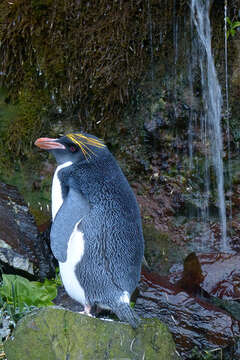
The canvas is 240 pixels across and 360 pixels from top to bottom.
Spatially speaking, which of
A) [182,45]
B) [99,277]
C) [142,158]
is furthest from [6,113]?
[99,277]

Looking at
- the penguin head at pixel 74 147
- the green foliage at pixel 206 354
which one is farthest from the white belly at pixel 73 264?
the green foliage at pixel 206 354

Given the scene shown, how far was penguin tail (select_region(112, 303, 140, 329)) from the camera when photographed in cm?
207

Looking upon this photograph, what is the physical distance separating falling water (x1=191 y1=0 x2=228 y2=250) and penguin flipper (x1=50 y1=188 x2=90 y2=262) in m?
2.28

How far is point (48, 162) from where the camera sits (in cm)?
430

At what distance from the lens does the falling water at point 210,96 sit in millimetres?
4082

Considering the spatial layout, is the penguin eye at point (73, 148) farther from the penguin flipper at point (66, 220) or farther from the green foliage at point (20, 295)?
the green foliage at point (20, 295)

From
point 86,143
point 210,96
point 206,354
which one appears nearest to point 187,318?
point 206,354

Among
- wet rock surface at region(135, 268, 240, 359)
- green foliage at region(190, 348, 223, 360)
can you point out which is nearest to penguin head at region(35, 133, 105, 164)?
wet rock surface at region(135, 268, 240, 359)

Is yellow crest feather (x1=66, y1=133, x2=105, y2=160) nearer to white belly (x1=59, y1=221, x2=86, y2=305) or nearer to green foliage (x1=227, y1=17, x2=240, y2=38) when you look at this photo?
white belly (x1=59, y1=221, x2=86, y2=305)

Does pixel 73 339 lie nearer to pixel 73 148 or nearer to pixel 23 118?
pixel 73 148

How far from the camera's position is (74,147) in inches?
95.1

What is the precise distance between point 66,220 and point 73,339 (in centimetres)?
55

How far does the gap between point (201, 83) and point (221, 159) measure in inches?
29.0

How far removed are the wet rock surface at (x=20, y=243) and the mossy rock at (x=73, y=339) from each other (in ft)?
2.43
